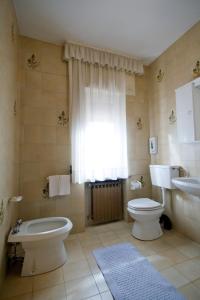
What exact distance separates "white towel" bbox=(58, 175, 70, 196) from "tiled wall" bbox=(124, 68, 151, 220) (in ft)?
2.98

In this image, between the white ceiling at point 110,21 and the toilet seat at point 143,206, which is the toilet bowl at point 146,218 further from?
the white ceiling at point 110,21

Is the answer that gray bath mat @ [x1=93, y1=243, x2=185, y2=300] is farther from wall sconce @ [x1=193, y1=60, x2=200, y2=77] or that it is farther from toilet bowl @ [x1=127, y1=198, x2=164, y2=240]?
wall sconce @ [x1=193, y1=60, x2=200, y2=77]

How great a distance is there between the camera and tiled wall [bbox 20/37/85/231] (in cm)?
195

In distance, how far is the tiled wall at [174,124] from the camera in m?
1.88

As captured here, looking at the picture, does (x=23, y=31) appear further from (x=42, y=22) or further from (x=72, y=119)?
(x=72, y=119)

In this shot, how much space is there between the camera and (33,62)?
2021mm

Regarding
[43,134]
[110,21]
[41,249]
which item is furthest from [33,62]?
[41,249]

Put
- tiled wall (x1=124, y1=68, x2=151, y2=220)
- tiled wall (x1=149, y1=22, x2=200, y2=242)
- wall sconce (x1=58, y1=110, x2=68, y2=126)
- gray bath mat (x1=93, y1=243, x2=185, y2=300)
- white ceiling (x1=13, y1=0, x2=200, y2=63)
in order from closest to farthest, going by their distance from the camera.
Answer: gray bath mat (x1=93, y1=243, x2=185, y2=300) → white ceiling (x1=13, y1=0, x2=200, y2=63) → tiled wall (x1=149, y1=22, x2=200, y2=242) → wall sconce (x1=58, y1=110, x2=68, y2=126) → tiled wall (x1=124, y1=68, x2=151, y2=220)

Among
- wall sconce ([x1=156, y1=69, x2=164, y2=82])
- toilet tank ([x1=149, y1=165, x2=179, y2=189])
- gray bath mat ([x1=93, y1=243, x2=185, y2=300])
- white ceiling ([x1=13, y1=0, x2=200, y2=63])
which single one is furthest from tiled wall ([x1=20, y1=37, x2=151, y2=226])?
wall sconce ([x1=156, y1=69, x2=164, y2=82])

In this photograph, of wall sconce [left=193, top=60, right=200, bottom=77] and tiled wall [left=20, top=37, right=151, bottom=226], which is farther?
tiled wall [left=20, top=37, right=151, bottom=226]

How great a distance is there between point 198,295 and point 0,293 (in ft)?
4.93

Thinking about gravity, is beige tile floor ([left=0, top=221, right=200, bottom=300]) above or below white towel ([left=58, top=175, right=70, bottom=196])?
below

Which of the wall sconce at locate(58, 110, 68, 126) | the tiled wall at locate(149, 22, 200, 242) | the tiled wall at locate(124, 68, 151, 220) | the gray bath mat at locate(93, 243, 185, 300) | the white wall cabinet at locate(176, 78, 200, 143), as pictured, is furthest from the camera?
the tiled wall at locate(124, 68, 151, 220)

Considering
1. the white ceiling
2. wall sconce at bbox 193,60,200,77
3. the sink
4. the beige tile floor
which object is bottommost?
the beige tile floor
